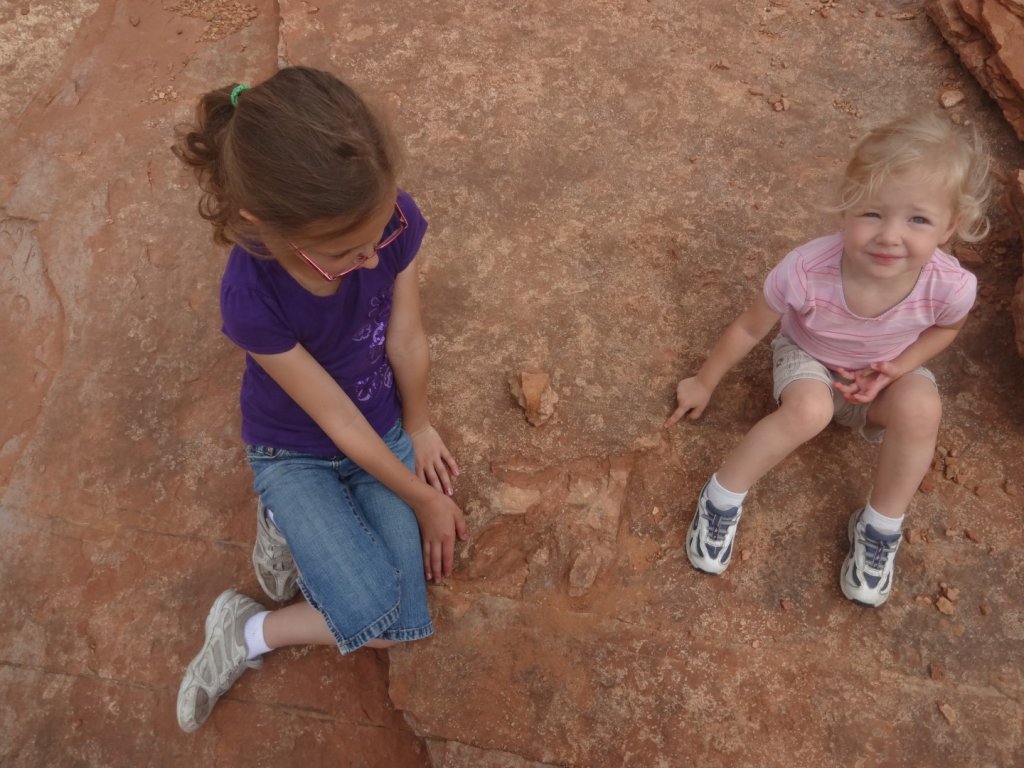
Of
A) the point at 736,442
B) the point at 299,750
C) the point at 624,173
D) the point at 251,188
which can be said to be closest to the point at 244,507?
the point at 299,750

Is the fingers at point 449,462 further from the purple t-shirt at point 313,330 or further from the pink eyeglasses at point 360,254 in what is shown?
the pink eyeglasses at point 360,254

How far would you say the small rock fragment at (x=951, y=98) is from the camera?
2766 mm

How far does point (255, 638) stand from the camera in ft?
6.47

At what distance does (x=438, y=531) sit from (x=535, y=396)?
1.55ft

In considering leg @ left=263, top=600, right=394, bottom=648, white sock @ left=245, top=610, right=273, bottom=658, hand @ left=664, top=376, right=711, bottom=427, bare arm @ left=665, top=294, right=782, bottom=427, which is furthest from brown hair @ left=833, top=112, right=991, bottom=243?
white sock @ left=245, top=610, right=273, bottom=658

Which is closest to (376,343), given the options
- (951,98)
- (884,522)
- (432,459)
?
(432,459)

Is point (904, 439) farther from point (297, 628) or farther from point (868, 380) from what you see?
point (297, 628)

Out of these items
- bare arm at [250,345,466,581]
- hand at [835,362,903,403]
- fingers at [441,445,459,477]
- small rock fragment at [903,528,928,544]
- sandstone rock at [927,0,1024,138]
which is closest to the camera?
bare arm at [250,345,466,581]

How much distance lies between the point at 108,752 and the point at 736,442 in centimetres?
186

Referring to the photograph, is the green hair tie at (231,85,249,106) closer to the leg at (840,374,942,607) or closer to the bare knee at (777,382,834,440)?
the bare knee at (777,382,834,440)

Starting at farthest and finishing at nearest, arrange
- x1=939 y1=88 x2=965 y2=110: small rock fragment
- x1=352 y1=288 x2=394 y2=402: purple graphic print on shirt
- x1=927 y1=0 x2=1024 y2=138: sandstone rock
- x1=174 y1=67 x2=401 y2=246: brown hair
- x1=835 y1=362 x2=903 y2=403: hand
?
x1=939 y1=88 x2=965 y2=110: small rock fragment < x1=927 y1=0 x2=1024 y2=138: sandstone rock < x1=835 y1=362 x2=903 y2=403: hand < x1=352 y1=288 x2=394 y2=402: purple graphic print on shirt < x1=174 y1=67 x2=401 y2=246: brown hair

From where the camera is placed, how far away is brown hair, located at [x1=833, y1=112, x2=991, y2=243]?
1.65m

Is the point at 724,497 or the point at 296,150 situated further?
the point at 724,497

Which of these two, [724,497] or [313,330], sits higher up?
[313,330]
